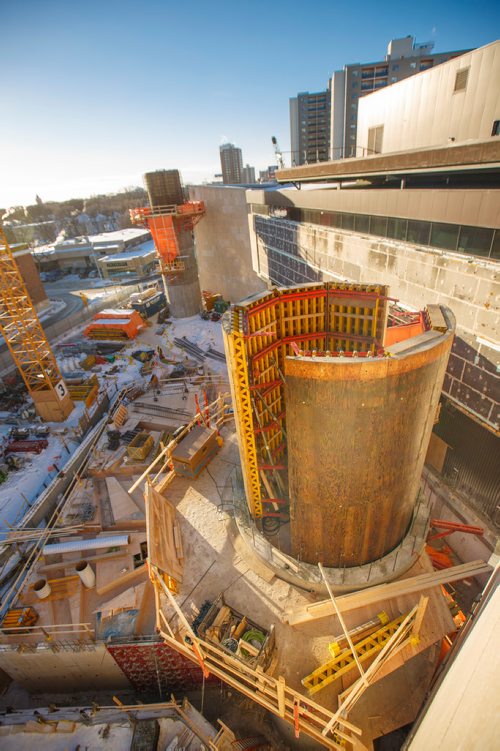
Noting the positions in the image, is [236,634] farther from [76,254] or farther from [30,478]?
[76,254]

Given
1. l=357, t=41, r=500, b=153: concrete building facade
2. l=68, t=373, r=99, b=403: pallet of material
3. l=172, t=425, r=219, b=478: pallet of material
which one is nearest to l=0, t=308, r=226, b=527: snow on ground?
l=68, t=373, r=99, b=403: pallet of material

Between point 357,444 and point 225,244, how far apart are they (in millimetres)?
35529

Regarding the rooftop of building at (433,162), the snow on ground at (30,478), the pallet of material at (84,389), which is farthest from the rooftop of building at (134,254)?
the rooftop of building at (433,162)

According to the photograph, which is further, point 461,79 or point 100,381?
point 100,381

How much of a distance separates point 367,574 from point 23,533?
56.5 feet

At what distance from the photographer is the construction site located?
7.71 m

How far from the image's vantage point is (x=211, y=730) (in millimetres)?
11180

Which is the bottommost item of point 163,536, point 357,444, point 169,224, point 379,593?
point 163,536

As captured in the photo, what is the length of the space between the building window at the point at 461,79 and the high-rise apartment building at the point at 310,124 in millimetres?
78227

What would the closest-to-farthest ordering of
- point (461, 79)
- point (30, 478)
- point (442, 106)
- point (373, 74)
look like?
point (461, 79)
point (442, 106)
point (30, 478)
point (373, 74)

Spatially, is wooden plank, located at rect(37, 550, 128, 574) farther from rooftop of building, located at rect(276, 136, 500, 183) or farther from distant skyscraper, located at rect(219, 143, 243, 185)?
distant skyscraper, located at rect(219, 143, 243, 185)

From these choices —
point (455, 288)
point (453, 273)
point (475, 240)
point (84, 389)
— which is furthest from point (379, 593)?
point (84, 389)

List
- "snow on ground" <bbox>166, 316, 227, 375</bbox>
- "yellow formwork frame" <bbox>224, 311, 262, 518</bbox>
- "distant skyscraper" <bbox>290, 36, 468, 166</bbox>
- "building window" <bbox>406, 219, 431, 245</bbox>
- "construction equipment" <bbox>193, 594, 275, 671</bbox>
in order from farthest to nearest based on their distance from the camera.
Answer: "distant skyscraper" <bbox>290, 36, 468, 166</bbox> → "snow on ground" <bbox>166, 316, 227, 375</bbox> → "building window" <bbox>406, 219, 431, 245</bbox> → "yellow formwork frame" <bbox>224, 311, 262, 518</bbox> → "construction equipment" <bbox>193, 594, 275, 671</bbox>

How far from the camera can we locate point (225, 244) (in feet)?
128
